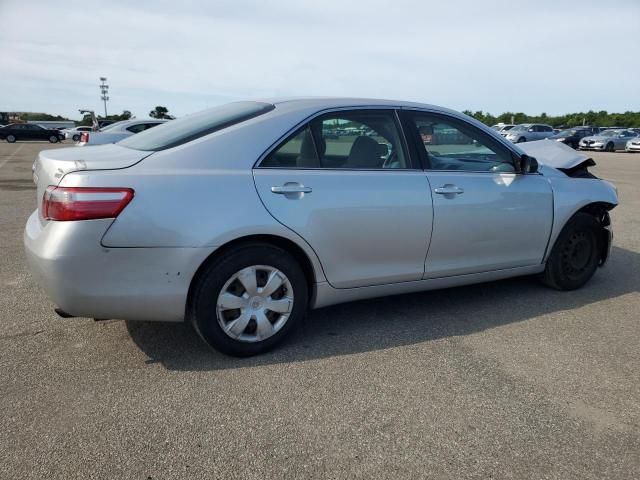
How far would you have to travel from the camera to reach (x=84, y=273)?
105 inches

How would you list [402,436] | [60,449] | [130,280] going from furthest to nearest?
[130,280], [402,436], [60,449]

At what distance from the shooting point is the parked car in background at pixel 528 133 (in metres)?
31.3

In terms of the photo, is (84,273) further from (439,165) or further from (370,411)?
(439,165)

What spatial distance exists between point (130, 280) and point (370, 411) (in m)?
1.44

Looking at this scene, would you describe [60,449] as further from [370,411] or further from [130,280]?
[370,411]

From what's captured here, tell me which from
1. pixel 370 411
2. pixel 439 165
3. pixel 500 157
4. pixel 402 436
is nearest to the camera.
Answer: pixel 402 436

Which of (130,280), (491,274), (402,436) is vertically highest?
(130,280)

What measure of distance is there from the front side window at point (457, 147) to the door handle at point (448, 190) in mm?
166

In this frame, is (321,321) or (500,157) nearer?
(321,321)

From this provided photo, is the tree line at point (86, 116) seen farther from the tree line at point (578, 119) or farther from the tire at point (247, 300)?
the tire at point (247, 300)

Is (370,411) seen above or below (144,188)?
below

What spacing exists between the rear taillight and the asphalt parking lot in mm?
909

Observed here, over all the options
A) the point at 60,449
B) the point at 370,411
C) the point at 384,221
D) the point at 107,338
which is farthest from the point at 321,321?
the point at 60,449

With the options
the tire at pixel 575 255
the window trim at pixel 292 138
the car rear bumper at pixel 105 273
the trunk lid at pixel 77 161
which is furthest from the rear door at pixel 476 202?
the trunk lid at pixel 77 161
